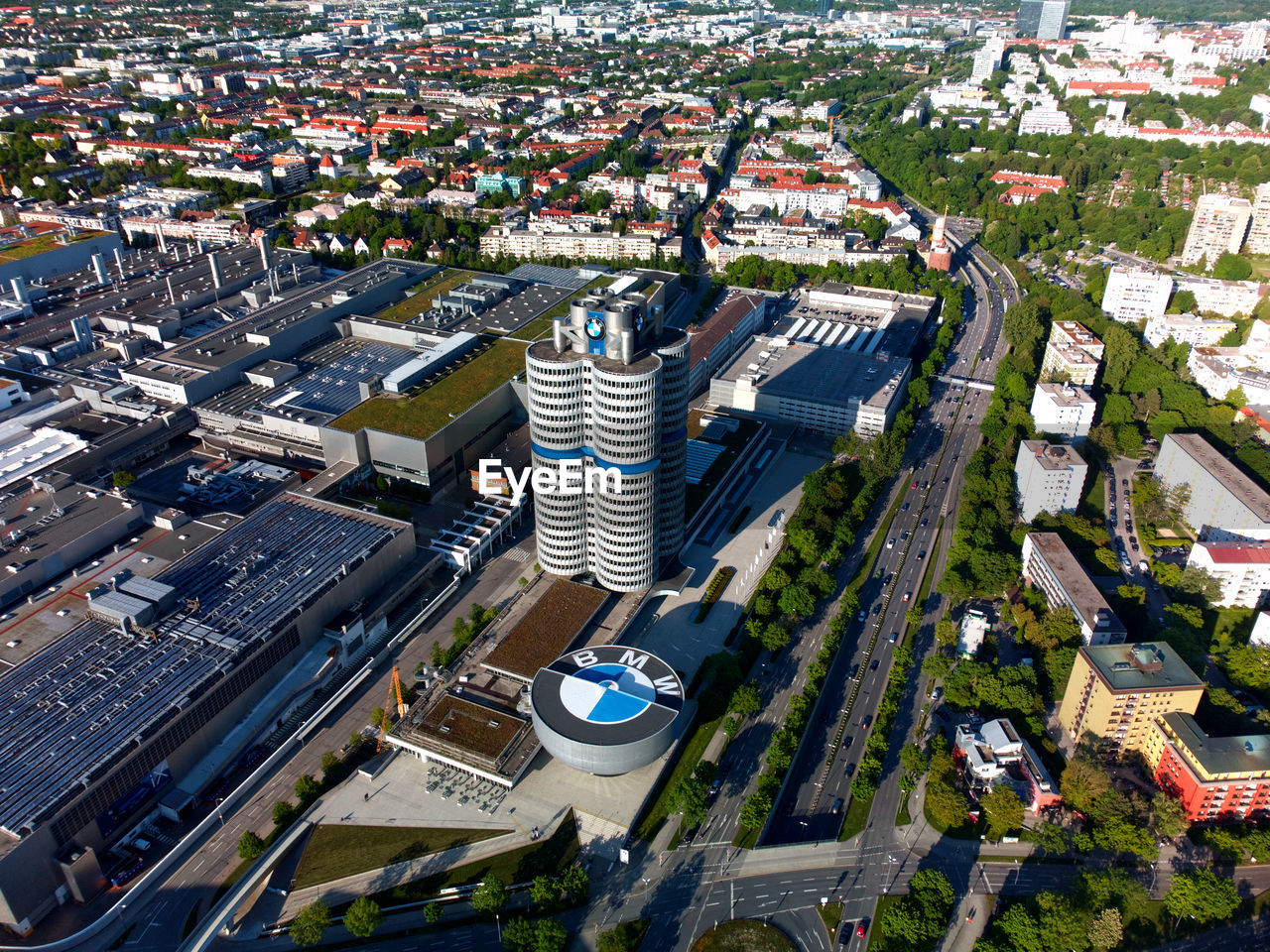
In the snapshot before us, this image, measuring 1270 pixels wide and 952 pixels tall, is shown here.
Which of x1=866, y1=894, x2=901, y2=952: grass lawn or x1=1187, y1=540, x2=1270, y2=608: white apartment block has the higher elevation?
x1=1187, y1=540, x2=1270, y2=608: white apartment block

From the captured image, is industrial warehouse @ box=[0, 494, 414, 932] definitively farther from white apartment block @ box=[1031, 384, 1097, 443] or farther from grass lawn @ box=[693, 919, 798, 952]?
white apartment block @ box=[1031, 384, 1097, 443]

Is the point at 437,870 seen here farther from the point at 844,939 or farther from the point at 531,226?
the point at 531,226

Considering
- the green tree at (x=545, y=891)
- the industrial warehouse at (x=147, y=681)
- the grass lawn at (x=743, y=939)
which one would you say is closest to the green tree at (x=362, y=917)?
the green tree at (x=545, y=891)

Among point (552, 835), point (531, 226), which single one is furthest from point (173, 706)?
point (531, 226)

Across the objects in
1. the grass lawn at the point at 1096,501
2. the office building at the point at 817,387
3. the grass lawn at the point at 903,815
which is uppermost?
the office building at the point at 817,387

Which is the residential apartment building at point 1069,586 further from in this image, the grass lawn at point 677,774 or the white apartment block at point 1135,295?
the white apartment block at point 1135,295

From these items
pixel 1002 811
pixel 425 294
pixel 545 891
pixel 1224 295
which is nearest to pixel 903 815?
pixel 1002 811

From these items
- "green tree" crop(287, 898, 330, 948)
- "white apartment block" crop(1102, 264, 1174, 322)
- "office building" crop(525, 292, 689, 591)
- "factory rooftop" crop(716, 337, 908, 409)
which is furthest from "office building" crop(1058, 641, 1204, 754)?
"white apartment block" crop(1102, 264, 1174, 322)
